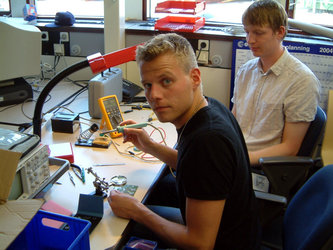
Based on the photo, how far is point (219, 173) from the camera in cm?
94

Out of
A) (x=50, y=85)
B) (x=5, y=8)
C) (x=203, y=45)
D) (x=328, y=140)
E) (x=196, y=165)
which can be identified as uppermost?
(x=5, y=8)

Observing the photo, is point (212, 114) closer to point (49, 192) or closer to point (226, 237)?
point (226, 237)

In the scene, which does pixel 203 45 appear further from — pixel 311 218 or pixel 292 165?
pixel 311 218

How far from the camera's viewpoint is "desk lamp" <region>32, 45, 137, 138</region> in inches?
56.6

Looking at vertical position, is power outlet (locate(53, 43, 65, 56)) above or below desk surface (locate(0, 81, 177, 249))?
above

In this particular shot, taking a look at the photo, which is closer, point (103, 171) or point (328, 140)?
point (103, 171)

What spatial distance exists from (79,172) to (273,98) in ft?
3.19

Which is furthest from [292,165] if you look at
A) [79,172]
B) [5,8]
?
[5,8]

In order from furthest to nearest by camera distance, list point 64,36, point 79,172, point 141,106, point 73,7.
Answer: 1. point 73,7
2. point 64,36
3. point 141,106
4. point 79,172

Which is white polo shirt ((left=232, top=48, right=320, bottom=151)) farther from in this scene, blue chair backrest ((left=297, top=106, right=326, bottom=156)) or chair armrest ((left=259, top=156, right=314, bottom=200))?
chair armrest ((left=259, top=156, right=314, bottom=200))

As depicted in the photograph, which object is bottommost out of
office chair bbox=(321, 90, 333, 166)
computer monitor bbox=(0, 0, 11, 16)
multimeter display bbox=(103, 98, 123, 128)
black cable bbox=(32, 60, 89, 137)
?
office chair bbox=(321, 90, 333, 166)

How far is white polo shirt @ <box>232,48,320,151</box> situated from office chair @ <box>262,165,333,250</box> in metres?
0.48

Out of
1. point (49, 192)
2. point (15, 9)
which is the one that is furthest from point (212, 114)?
point (15, 9)

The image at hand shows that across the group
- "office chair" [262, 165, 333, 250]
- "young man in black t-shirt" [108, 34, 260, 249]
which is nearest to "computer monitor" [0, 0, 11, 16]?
"young man in black t-shirt" [108, 34, 260, 249]
